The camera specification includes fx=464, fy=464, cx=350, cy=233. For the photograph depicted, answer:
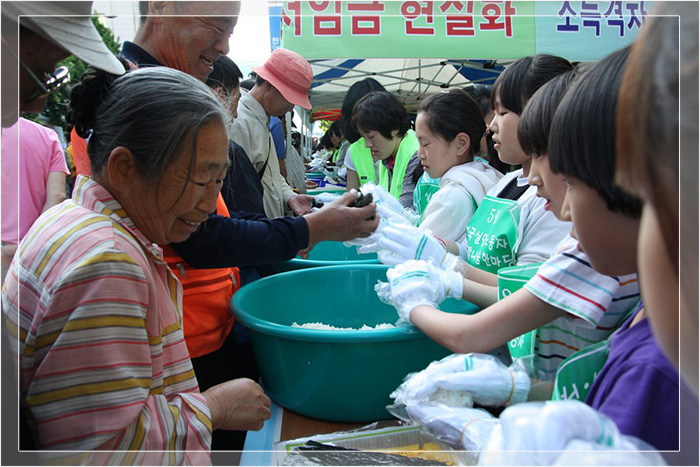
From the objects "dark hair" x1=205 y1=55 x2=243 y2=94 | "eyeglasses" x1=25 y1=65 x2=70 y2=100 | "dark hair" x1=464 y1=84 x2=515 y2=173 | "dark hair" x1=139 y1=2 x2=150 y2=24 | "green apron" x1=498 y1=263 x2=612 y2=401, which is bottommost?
"green apron" x1=498 y1=263 x2=612 y2=401

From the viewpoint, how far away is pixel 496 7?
120 inches

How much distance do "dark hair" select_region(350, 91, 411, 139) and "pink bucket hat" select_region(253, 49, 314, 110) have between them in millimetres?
796

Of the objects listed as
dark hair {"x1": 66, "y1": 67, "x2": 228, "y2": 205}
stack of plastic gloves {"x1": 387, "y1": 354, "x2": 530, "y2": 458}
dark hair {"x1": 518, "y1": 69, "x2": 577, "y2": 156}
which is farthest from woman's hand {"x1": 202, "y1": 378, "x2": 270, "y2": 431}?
dark hair {"x1": 518, "y1": 69, "x2": 577, "y2": 156}

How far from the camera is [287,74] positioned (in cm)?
239

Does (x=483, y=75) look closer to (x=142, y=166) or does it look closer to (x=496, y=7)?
(x=496, y=7)

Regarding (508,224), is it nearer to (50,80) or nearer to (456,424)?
(456,424)

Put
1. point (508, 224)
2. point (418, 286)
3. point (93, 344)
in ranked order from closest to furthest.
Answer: point (93, 344) → point (418, 286) → point (508, 224)

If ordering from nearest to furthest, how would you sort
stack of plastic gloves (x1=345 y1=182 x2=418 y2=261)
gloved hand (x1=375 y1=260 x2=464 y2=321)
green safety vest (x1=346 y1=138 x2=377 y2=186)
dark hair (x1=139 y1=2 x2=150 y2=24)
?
1. gloved hand (x1=375 y1=260 x2=464 y2=321)
2. dark hair (x1=139 y1=2 x2=150 y2=24)
3. stack of plastic gloves (x1=345 y1=182 x2=418 y2=261)
4. green safety vest (x1=346 y1=138 x2=377 y2=186)

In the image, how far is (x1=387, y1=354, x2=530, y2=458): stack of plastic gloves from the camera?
0.85 metres

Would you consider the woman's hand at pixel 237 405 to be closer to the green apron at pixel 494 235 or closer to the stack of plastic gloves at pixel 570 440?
the stack of plastic gloves at pixel 570 440

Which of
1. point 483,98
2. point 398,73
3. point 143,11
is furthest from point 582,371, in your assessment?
point 398,73

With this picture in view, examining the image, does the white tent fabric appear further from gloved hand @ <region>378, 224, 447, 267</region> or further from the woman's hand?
the woman's hand

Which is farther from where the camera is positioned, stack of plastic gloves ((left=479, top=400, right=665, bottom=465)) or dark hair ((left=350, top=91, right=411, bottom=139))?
dark hair ((left=350, top=91, right=411, bottom=139))

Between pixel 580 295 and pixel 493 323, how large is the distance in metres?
0.18
